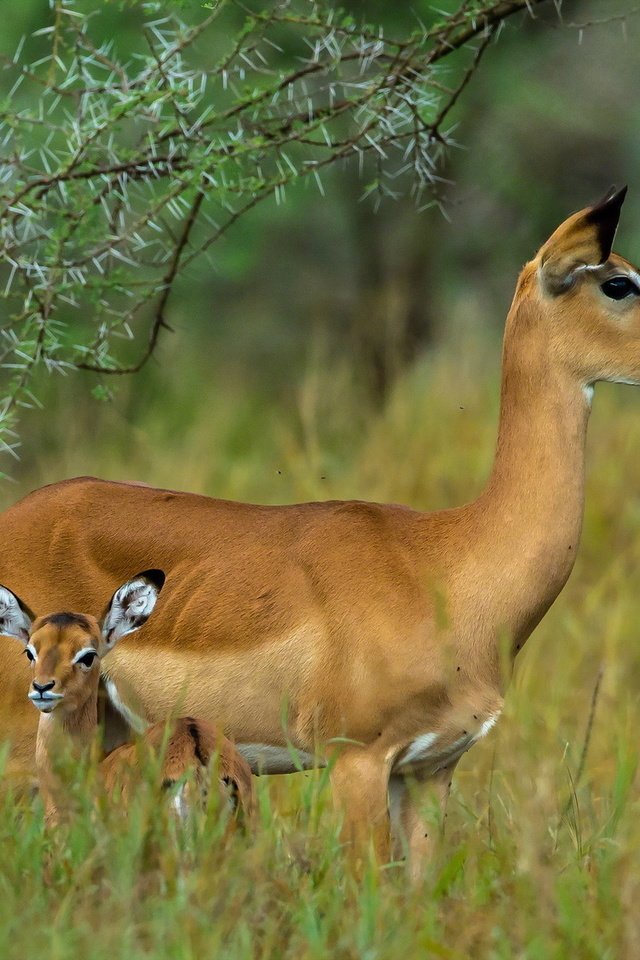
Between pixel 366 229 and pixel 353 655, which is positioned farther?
pixel 366 229

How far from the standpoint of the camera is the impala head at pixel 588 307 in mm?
5016

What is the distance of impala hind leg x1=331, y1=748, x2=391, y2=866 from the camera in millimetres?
4793

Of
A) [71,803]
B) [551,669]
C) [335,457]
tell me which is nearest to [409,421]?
[335,457]

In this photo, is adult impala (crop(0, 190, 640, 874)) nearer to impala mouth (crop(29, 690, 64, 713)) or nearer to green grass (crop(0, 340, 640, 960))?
green grass (crop(0, 340, 640, 960))

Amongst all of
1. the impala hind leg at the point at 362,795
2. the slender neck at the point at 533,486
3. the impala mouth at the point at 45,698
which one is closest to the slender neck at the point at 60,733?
the impala mouth at the point at 45,698

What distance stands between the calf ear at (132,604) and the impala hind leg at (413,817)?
1.01m

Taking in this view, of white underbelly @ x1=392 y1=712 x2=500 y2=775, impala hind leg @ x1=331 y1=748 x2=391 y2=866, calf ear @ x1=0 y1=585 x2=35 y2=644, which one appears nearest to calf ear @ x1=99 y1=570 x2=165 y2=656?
calf ear @ x1=0 y1=585 x2=35 y2=644

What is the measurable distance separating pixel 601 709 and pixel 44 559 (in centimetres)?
414

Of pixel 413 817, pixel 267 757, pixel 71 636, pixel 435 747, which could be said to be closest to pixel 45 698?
pixel 71 636

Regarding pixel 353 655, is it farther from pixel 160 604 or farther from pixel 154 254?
pixel 154 254

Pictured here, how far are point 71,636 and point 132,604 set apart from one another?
0.25 metres

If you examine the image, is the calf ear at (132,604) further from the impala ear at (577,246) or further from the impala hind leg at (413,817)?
the impala ear at (577,246)

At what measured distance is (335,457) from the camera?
1102 cm

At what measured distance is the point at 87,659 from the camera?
4.89m
